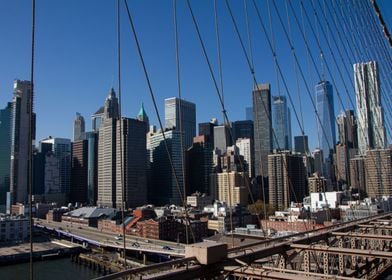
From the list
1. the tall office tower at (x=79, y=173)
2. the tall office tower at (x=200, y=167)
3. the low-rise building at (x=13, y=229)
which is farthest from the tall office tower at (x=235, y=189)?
the tall office tower at (x=79, y=173)

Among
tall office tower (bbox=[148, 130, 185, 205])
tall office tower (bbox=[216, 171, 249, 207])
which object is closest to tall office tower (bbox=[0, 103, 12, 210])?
tall office tower (bbox=[148, 130, 185, 205])

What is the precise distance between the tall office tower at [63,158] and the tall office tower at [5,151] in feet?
40.4

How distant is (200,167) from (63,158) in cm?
3299

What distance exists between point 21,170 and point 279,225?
53.8m

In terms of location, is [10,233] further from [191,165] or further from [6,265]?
[191,165]

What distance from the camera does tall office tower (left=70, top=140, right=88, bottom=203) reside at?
85.9 meters

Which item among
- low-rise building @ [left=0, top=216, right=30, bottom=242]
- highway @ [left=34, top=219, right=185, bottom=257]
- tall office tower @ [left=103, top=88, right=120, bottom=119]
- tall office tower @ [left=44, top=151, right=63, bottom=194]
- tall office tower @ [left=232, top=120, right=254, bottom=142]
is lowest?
highway @ [left=34, top=219, right=185, bottom=257]

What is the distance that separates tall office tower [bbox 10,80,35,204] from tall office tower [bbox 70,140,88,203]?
35.8 feet

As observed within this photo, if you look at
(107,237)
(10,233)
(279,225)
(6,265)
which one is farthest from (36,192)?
(279,225)

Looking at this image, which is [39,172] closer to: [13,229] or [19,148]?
[19,148]

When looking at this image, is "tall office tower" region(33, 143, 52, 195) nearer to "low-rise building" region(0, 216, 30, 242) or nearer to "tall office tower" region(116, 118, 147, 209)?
"tall office tower" region(116, 118, 147, 209)

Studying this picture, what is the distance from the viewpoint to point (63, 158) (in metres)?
92.3

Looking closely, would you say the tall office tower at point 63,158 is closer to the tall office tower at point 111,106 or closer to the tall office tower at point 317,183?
the tall office tower at point 111,106

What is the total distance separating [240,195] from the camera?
60344 mm
